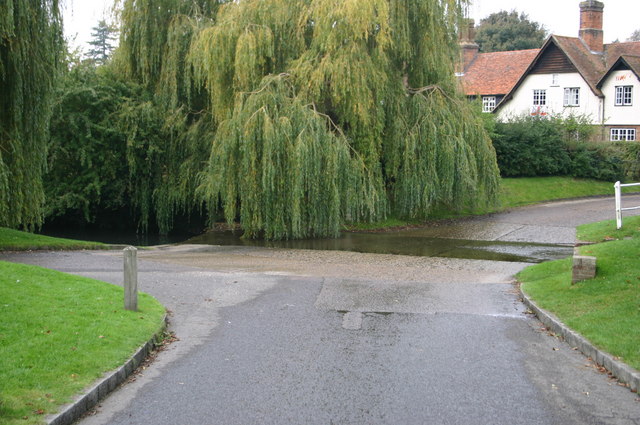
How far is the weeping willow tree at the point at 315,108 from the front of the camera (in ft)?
70.5

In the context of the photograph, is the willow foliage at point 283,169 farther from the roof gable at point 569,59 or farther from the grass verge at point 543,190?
the roof gable at point 569,59

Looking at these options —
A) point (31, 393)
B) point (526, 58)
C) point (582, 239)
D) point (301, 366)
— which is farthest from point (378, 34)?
point (526, 58)

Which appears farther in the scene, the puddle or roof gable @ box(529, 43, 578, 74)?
roof gable @ box(529, 43, 578, 74)

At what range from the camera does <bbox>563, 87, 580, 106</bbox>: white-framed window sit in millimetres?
46000

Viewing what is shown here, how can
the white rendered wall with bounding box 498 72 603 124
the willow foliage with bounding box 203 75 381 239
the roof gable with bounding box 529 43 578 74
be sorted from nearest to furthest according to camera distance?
the willow foliage with bounding box 203 75 381 239
the white rendered wall with bounding box 498 72 603 124
the roof gable with bounding box 529 43 578 74

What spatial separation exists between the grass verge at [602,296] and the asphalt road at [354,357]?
402 mm

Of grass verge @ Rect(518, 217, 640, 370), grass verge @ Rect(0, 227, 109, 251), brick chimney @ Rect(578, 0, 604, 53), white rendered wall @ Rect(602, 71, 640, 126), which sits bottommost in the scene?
grass verge @ Rect(518, 217, 640, 370)

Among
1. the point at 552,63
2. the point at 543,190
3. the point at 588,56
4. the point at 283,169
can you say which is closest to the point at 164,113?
the point at 283,169

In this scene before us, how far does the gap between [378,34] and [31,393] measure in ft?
63.6

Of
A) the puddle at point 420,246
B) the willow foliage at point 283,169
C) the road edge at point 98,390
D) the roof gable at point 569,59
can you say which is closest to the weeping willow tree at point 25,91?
the willow foliage at point 283,169

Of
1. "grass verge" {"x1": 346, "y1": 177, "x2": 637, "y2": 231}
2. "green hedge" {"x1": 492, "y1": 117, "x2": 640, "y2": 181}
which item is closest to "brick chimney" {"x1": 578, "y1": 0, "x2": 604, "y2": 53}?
"green hedge" {"x1": 492, "y1": 117, "x2": 640, "y2": 181}

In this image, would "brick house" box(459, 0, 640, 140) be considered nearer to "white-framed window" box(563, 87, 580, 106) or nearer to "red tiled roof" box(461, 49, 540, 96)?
"white-framed window" box(563, 87, 580, 106)

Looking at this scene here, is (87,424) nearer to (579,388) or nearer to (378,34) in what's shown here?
(579,388)

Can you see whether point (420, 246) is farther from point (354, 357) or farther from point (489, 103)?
point (489, 103)
